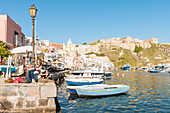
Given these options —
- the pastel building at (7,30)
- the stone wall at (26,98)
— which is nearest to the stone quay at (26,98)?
the stone wall at (26,98)

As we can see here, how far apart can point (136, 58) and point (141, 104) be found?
607ft

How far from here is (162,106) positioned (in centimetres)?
1562

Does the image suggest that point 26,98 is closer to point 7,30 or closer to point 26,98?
point 26,98

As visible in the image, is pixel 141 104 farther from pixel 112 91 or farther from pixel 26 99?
pixel 26 99

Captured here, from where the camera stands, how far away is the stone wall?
337 inches

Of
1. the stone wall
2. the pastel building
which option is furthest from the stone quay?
the pastel building

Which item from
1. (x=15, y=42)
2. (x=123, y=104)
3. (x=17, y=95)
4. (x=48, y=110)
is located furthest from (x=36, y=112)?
(x=15, y=42)

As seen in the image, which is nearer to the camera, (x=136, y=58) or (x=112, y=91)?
(x=112, y=91)

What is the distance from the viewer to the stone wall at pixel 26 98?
856cm

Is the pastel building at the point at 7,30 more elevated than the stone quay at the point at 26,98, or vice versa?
the pastel building at the point at 7,30

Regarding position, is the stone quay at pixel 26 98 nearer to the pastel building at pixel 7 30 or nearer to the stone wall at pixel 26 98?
the stone wall at pixel 26 98

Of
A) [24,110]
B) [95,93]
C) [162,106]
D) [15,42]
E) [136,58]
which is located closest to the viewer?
[24,110]

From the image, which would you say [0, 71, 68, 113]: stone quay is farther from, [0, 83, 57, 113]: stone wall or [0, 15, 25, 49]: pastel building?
[0, 15, 25, 49]: pastel building

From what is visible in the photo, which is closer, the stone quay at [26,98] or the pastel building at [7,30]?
the stone quay at [26,98]
